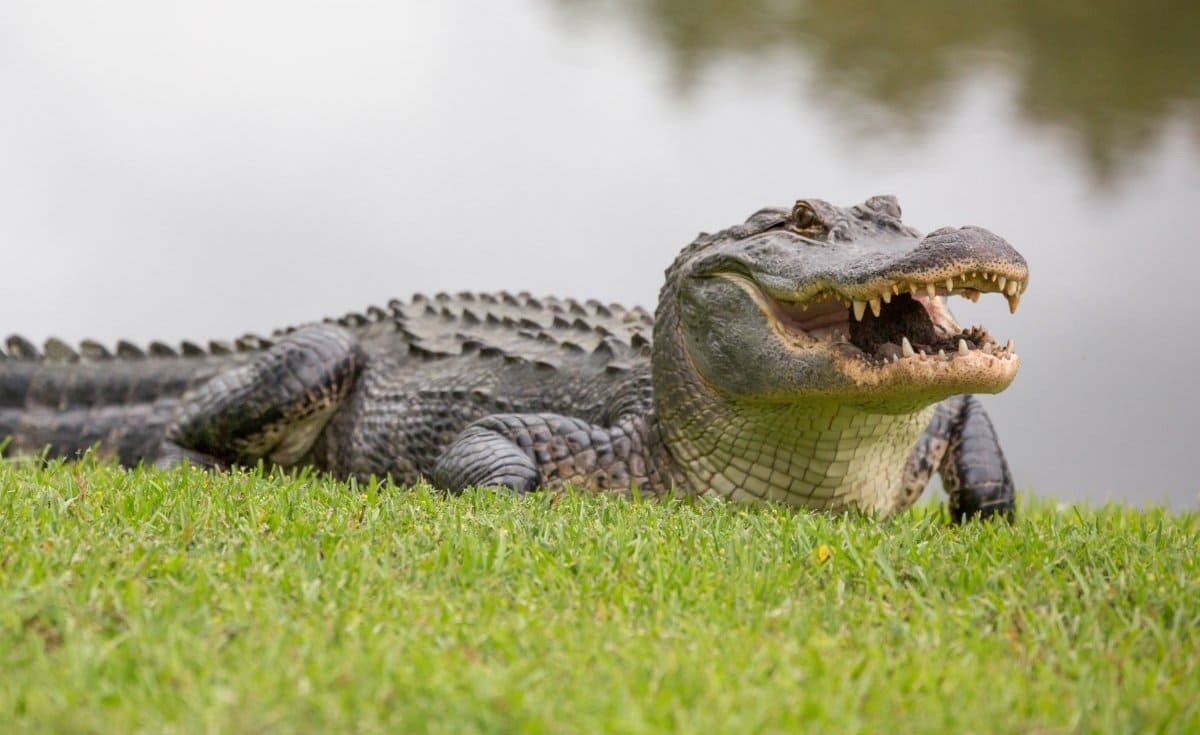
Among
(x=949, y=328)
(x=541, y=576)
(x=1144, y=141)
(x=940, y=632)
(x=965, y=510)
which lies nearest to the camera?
(x=940, y=632)

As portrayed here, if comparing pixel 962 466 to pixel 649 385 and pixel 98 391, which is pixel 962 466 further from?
pixel 98 391

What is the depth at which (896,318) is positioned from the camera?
4559 mm

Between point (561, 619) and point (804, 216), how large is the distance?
213 centimetres

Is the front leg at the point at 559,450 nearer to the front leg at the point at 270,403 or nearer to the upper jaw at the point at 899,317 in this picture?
the upper jaw at the point at 899,317

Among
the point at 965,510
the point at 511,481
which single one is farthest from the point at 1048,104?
the point at 511,481

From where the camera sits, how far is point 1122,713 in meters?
2.59

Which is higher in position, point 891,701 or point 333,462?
point 891,701

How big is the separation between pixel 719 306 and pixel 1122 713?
7.70 ft

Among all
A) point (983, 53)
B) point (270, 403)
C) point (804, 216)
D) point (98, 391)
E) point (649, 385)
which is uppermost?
point (983, 53)

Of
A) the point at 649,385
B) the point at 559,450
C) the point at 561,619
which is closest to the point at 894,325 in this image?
the point at 649,385

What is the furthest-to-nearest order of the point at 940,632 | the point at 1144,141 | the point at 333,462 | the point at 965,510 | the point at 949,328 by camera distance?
the point at 1144,141, the point at 333,462, the point at 965,510, the point at 949,328, the point at 940,632

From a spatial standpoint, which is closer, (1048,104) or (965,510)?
(965,510)

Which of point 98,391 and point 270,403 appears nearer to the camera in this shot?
point 270,403

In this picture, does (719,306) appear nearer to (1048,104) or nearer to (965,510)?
(965,510)
